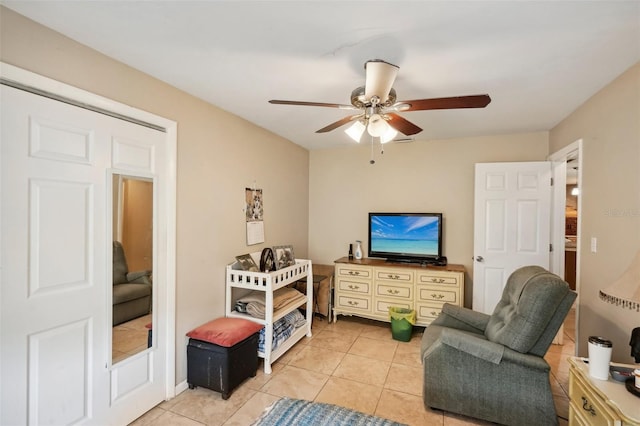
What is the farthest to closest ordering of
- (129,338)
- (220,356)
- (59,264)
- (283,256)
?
1. (283,256)
2. (220,356)
3. (129,338)
4. (59,264)

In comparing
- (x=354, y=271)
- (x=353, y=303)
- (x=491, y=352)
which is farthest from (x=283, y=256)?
(x=491, y=352)

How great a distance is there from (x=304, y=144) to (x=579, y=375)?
360 centimetres

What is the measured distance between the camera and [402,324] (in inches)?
132

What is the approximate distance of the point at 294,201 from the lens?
13.6ft

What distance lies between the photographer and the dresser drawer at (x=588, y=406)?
52.6 inches

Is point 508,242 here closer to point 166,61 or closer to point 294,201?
point 294,201

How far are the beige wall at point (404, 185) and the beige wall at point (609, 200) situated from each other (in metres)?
1.03

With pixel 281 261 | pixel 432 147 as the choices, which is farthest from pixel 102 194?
pixel 432 147

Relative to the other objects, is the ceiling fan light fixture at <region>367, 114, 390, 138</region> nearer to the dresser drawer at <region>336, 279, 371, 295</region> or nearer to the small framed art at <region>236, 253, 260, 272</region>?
the small framed art at <region>236, 253, 260, 272</region>

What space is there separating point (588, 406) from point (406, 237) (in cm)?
247

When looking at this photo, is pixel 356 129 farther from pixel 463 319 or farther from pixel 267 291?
pixel 463 319

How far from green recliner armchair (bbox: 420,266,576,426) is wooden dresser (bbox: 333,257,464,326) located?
1255 mm

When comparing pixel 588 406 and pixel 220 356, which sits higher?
pixel 588 406

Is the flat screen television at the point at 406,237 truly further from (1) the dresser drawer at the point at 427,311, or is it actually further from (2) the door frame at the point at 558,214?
(2) the door frame at the point at 558,214
